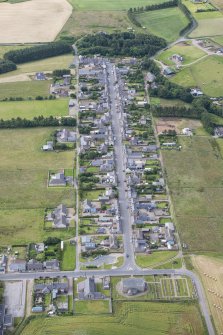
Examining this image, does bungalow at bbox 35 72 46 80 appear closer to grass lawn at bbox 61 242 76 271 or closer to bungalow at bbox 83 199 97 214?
bungalow at bbox 83 199 97 214

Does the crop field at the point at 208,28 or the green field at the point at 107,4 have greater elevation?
the green field at the point at 107,4

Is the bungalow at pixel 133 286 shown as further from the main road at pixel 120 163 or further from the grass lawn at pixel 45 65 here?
the grass lawn at pixel 45 65

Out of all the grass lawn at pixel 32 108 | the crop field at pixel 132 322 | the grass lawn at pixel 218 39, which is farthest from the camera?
the grass lawn at pixel 218 39

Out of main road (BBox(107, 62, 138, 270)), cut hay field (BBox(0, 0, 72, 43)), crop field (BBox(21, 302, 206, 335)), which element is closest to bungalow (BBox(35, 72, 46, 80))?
main road (BBox(107, 62, 138, 270))

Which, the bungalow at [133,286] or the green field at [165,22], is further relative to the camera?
the green field at [165,22]

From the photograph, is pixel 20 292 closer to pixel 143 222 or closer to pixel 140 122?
pixel 143 222

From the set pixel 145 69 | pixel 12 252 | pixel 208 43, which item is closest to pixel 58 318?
pixel 12 252

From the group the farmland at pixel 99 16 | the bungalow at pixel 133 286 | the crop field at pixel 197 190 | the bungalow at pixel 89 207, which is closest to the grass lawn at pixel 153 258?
the crop field at pixel 197 190
